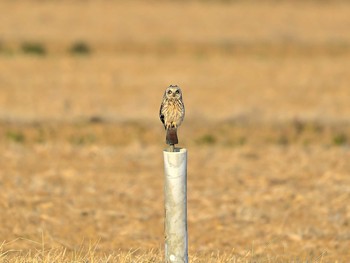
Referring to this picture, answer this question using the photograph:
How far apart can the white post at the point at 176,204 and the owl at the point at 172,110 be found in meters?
0.13

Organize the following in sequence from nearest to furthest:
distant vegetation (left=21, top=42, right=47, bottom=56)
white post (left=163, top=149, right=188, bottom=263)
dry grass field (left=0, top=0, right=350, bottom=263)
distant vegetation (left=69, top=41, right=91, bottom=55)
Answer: white post (left=163, top=149, right=188, bottom=263)
dry grass field (left=0, top=0, right=350, bottom=263)
distant vegetation (left=21, top=42, right=47, bottom=56)
distant vegetation (left=69, top=41, right=91, bottom=55)

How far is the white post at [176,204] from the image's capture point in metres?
7.63

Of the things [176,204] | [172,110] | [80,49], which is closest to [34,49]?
[80,49]

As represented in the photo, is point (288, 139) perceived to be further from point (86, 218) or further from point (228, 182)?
point (86, 218)

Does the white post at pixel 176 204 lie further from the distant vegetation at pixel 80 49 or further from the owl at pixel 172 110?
the distant vegetation at pixel 80 49

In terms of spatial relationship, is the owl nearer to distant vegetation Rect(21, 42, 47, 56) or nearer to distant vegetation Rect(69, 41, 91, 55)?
distant vegetation Rect(21, 42, 47, 56)

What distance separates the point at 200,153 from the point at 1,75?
11.0 m

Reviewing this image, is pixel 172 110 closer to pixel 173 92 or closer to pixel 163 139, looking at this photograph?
pixel 173 92

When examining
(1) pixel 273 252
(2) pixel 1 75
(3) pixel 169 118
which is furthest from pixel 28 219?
(2) pixel 1 75

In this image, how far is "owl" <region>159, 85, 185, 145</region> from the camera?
25.3 ft

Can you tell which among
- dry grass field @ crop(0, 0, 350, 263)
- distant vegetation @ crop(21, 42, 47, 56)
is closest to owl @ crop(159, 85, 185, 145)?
dry grass field @ crop(0, 0, 350, 263)

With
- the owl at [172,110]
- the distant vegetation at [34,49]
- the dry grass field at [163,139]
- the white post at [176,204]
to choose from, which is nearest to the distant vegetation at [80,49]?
the dry grass field at [163,139]

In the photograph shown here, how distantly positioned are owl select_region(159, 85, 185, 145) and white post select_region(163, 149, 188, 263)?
0.43ft

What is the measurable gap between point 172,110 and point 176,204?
0.73 metres
